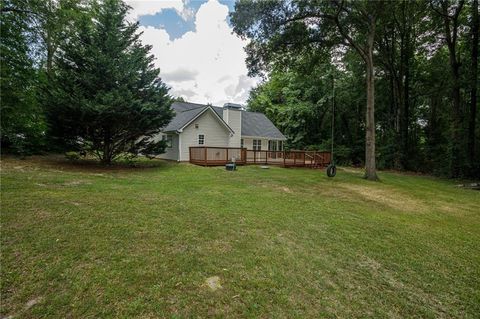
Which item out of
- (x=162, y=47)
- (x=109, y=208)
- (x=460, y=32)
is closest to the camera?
(x=109, y=208)

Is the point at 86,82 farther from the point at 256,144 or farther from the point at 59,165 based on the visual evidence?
the point at 256,144

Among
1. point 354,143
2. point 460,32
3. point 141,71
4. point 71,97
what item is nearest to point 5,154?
point 71,97

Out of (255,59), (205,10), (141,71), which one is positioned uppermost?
(205,10)

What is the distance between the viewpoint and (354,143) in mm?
24984

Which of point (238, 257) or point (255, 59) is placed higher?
point (255, 59)

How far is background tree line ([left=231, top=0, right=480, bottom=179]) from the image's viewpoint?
11812 millimetres

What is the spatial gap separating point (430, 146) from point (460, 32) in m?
8.29

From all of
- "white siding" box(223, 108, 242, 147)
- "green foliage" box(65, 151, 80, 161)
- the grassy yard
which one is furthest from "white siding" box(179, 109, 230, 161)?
the grassy yard

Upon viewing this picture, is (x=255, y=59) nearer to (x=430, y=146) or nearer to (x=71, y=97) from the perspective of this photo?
(x=71, y=97)

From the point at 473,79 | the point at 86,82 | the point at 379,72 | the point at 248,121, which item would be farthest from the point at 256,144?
the point at 473,79

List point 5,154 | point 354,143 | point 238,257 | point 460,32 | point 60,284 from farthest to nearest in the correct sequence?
point 354,143
point 460,32
point 5,154
point 238,257
point 60,284

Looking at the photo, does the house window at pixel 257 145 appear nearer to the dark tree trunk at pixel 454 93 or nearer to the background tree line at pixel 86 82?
the background tree line at pixel 86 82

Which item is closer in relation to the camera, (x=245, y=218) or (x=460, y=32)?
(x=245, y=218)

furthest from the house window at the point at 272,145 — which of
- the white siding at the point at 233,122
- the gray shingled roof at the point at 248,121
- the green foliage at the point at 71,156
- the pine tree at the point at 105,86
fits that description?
the green foliage at the point at 71,156
